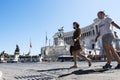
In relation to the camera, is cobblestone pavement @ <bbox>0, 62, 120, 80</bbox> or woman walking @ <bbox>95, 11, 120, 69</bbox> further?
woman walking @ <bbox>95, 11, 120, 69</bbox>

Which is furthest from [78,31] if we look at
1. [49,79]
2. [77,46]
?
[49,79]

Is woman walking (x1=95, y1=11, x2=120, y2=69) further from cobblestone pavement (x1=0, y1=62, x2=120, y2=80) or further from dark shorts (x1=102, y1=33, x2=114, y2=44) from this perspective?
cobblestone pavement (x1=0, y1=62, x2=120, y2=80)

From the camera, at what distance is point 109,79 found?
11.6 ft

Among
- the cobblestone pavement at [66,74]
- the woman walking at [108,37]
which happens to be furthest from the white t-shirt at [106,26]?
the cobblestone pavement at [66,74]

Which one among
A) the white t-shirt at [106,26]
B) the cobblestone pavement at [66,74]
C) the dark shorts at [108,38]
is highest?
the white t-shirt at [106,26]

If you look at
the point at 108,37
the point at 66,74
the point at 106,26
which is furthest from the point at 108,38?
the point at 66,74

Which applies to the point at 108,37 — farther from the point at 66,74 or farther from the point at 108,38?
the point at 66,74

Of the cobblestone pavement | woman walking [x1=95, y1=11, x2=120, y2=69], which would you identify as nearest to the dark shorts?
woman walking [x1=95, y1=11, x2=120, y2=69]

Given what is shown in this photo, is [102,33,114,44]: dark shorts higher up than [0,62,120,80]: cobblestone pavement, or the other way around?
[102,33,114,44]: dark shorts

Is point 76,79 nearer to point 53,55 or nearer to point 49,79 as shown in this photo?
point 49,79

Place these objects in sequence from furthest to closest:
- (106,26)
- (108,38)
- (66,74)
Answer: (106,26)
(108,38)
(66,74)

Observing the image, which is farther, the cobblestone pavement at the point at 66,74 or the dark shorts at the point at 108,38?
the dark shorts at the point at 108,38

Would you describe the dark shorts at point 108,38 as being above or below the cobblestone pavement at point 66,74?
above

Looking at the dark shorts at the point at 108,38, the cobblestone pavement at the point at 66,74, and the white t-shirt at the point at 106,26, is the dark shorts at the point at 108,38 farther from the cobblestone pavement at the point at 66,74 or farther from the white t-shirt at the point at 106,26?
the cobblestone pavement at the point at 66,74
